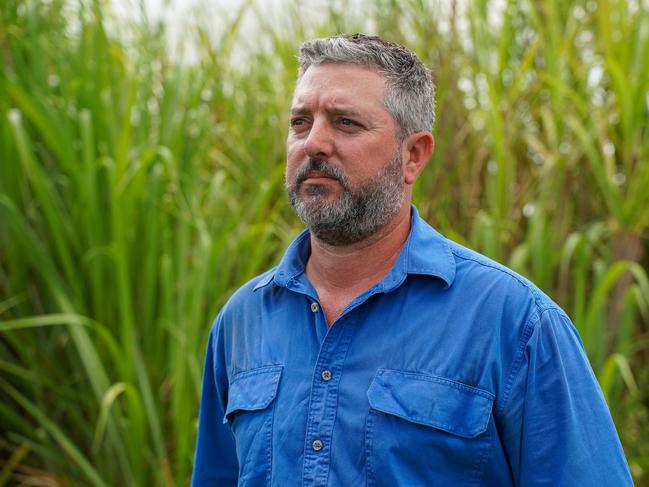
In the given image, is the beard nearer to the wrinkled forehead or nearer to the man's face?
the man's face

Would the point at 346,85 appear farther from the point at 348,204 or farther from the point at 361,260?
the point at 361,260

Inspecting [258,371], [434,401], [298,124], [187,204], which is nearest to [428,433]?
[434,401]

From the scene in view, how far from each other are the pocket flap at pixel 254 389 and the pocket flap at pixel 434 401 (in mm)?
233

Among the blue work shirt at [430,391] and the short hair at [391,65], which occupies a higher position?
the short hair at [391,65]

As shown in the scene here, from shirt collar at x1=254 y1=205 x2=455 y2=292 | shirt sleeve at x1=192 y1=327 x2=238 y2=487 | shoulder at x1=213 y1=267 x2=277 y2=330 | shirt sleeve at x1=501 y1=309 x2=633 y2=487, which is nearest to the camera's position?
shirt sleeve at x1=501 y1=309 x2=633 y2=487

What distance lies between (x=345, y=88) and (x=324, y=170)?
169 mm

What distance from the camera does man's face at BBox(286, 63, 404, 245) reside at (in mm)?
1807

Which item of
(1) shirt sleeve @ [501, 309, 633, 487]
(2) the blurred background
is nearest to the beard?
(1) shirt sleeve @ [501, 309, 633, 487]

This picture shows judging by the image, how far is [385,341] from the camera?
172 cm

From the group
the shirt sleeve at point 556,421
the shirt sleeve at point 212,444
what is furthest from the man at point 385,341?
the shirt sleeve at point 212,444

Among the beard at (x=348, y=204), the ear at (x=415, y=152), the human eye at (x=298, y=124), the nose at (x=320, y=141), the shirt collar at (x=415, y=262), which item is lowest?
the shirt collar at (x=415, y=262)

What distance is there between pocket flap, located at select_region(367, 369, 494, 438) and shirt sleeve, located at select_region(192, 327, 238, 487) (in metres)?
0.58

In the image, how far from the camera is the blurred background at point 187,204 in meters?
3.18

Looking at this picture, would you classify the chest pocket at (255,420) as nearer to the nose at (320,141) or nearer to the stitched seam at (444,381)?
the stitched seam at (444,381)
